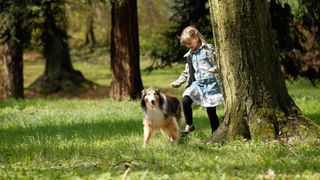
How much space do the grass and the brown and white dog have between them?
0.72 ft

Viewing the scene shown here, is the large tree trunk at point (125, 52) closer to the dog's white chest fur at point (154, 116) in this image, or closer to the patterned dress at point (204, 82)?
the patterned dress at point (204, 82)

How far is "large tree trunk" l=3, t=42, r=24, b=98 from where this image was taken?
22.2 meters

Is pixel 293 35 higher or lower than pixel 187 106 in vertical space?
higher

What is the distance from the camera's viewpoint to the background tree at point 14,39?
1856 centimetres

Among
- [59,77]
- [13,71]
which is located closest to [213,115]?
[13,71]

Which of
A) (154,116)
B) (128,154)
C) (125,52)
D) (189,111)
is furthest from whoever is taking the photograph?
(125,52)

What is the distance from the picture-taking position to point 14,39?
20.1m

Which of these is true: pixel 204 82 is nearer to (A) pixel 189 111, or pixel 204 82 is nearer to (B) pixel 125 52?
(A) pixel 189 111

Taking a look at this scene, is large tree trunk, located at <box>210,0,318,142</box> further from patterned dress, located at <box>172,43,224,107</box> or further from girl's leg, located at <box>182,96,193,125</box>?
girl's leg, located at <box>182,96,193,125</box>

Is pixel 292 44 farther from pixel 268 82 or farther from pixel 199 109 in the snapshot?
pixel 268 82

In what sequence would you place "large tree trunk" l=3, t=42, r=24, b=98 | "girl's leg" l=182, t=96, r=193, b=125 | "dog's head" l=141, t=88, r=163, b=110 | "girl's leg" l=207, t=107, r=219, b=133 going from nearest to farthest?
"dog's head" l=141, t=88, r=163, b=110
"girl's leg" l=182, t=96, r=193, b=125
"girl's leg" l=207, t=107, r=219, b=133
"large tree trunk" l=3, t=42, r=24, b=98

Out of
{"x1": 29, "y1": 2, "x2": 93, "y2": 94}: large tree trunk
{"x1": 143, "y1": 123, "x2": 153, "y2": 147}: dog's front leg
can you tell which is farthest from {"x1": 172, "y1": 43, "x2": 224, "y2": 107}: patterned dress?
{"x1": 29, "y1": 2, "x2": 93, "y2": 94}: large tree trunk

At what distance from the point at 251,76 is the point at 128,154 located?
1916 mm

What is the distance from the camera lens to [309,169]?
619cm
